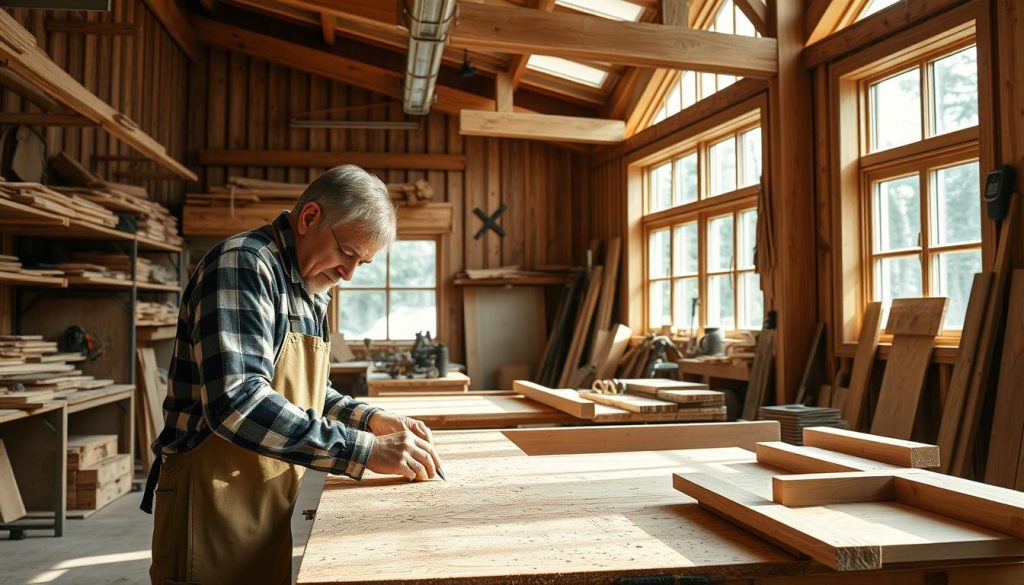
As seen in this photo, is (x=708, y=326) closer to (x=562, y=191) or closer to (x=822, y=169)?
(x=822, y=169)

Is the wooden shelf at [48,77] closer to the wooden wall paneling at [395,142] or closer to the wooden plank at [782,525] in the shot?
the wooden plank at [782,525]

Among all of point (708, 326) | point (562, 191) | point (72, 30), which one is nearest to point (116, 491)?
point (72, 30)

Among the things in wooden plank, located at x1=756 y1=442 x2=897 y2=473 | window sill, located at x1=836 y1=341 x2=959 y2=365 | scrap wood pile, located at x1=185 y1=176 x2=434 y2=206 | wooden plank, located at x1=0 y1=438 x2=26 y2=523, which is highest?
scrap wood pile, located at x1=185 y1=176 x2=434 y2=206

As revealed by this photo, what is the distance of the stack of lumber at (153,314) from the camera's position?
21.4 ft

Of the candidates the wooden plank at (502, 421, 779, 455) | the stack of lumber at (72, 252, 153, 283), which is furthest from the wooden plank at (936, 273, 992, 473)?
the stack of lumber at (72, 252, 153, 283)

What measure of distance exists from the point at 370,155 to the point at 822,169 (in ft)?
18.4

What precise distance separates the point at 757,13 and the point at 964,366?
10.3 feet

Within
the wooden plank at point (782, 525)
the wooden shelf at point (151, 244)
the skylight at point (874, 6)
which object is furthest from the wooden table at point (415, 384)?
the wooden plank at point (782, 525)

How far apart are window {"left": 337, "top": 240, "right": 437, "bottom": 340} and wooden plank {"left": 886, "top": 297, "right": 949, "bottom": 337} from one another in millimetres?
5772

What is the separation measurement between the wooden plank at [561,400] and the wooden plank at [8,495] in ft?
10.8

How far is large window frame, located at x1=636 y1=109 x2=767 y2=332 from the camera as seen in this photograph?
6.58 meters

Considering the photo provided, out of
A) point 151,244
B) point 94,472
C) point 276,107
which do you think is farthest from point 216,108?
point 94,472

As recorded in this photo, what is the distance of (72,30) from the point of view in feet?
19.1

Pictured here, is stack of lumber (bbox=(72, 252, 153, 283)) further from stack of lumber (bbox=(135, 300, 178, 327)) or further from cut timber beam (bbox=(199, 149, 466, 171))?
cut timber beam (bbox=(199, 149, 466, 171))
